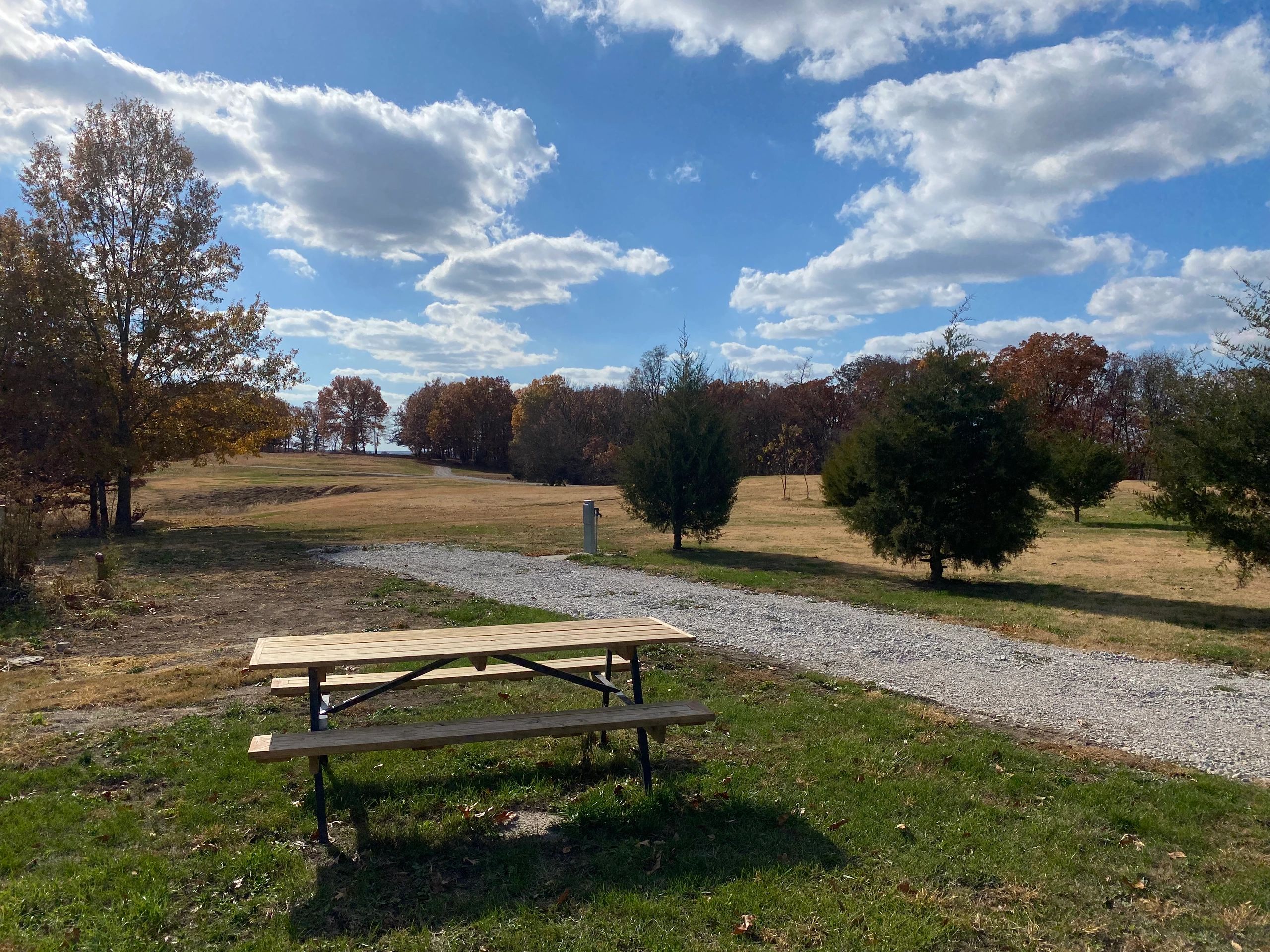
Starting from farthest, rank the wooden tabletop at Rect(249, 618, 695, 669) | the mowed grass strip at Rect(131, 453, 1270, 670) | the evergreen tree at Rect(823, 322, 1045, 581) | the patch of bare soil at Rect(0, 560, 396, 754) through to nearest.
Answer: the evergreen tree at Rect(823, 322, 1045, 581), the mowed grass strip at Rect(131, 453, 1270, 670), the patch of bare soil at Rect(0, 560, 396, 754), the wooden tabletop at Rect(249, 618, 695, 669)

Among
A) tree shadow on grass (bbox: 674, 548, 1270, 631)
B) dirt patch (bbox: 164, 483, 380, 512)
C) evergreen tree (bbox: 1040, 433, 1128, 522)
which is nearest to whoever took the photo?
tree shadow on grass (bbox: 674, 548, 1270, 631)

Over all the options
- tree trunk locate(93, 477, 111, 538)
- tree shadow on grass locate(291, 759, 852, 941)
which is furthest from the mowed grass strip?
tree shadow on grass locate(291, 759, 852, 941)

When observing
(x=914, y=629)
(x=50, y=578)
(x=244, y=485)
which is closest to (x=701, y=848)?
(x=914, y=629)

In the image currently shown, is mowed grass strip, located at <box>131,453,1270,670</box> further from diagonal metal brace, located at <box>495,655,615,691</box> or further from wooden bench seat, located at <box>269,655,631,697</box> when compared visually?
diagonal metal brace, located at <box>495,655,615,691</box>

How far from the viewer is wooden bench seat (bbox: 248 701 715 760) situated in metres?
3.99

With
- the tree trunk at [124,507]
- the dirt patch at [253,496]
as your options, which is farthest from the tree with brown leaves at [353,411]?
the tree trunk at [124,507]

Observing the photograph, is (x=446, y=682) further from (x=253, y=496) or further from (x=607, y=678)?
(x=253, y=496)

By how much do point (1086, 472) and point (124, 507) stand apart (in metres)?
31.7

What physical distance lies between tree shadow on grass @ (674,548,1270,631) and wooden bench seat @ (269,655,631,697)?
7.40 metres

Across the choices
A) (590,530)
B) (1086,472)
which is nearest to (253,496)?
(590,530)

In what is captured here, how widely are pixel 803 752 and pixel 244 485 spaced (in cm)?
4734

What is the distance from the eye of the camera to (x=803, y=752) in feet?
16.9

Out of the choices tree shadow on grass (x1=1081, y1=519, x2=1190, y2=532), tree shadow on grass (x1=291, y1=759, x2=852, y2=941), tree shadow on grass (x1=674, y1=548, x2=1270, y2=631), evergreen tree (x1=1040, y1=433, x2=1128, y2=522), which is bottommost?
tree shadow on grass (x1=674, y1=548, x2=1270, y2=631)

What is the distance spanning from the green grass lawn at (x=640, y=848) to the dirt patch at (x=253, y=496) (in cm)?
3826
